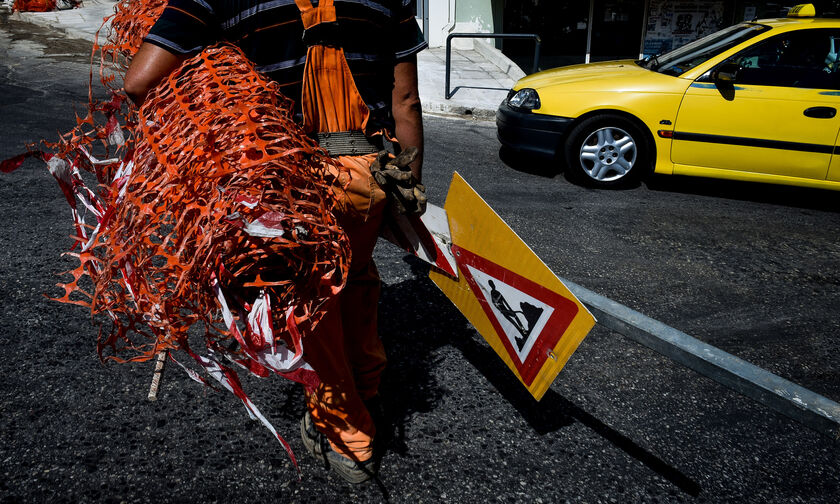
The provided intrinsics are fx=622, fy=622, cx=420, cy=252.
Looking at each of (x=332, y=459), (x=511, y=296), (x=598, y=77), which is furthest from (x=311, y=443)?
(x=598, y=77)

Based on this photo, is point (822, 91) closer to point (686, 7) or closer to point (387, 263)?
point (387, 263)

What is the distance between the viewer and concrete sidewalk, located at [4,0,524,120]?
970 cm

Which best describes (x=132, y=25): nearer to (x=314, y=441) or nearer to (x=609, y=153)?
(x=314, y=441)

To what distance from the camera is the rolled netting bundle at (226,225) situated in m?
1.56

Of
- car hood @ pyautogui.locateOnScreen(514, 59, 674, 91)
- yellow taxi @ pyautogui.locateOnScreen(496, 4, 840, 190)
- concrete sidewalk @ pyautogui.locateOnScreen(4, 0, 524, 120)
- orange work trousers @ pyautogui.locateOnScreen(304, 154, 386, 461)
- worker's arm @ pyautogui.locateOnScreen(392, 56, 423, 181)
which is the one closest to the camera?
orange work trousers @ pyautogui.locateOnScreen(304, 154, 386, 461)

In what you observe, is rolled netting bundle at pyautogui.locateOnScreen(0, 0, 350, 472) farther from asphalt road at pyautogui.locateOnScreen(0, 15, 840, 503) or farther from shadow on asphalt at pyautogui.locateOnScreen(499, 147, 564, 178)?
shadow on asphalt at pyautogui.locateOnScreen(499, 147, 564, 178)

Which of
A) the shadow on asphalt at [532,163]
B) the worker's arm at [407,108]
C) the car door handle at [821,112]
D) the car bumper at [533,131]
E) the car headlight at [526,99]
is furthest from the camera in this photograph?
the shadow on asphalt at [532,163]

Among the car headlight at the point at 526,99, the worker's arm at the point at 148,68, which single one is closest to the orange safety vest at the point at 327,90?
the worker's arm at the point at 148,68

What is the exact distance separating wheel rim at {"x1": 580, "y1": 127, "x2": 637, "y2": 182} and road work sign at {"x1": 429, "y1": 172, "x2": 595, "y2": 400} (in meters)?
→ 4.10

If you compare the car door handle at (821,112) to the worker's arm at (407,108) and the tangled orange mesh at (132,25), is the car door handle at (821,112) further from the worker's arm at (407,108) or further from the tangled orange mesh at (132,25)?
the tangled orange mesh at (132,25)

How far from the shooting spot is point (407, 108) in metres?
2.32

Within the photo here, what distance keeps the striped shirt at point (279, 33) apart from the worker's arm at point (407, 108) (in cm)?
11

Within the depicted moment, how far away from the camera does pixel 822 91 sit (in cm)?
542

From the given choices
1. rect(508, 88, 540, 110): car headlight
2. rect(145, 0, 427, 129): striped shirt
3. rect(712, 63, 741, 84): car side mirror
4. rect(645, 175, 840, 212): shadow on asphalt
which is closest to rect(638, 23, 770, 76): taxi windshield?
rect(712, 63, 741, 84): car side mirror
